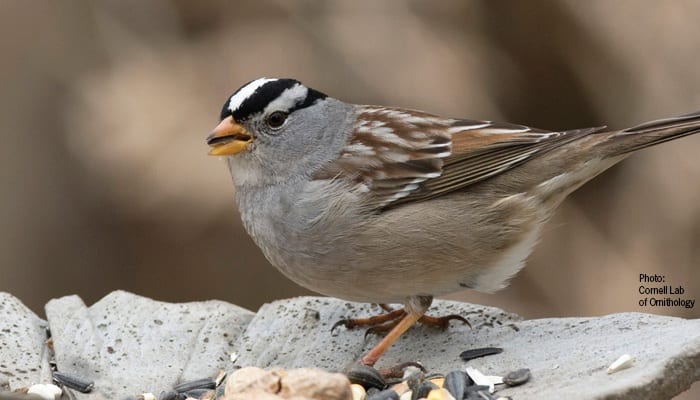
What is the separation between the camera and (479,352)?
3.47 metres

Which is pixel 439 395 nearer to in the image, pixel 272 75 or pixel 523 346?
pixel 523 346

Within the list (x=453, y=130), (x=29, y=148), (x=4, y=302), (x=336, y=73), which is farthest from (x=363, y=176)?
(x=29, y=148)

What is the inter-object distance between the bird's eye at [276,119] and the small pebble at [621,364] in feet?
5.01

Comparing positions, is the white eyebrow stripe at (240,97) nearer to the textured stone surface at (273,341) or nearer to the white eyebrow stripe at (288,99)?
the white eyebrow stripe at (288,99)

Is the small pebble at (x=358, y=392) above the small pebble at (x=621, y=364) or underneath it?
underneath

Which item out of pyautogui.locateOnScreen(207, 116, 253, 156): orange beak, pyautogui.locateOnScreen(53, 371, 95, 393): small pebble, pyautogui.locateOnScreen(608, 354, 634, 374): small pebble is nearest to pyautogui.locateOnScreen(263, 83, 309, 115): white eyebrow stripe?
pyautogui.locateOnScreen(207, 116, 253, 156): orange beak

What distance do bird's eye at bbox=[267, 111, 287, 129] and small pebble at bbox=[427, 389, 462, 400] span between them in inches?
49.4

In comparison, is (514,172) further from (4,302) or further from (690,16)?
(690,16)

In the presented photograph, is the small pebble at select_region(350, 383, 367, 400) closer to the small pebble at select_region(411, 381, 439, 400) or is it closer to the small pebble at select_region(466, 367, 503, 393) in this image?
the small pebble at select_region(411, 381, 439, 400)

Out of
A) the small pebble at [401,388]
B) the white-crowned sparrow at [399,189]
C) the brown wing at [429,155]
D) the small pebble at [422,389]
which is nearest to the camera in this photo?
the small pebble at [422,389]

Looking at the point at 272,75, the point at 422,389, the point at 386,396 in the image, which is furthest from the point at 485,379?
the point at 272,75

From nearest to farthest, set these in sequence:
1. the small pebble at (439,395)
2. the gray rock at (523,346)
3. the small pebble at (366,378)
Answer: the gray rock at (523,346) < the small pebble at (439,395) < the small pebble at (366,378)

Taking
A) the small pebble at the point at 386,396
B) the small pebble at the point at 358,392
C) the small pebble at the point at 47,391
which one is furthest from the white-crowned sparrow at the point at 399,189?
the small pebble at the point at 47,391

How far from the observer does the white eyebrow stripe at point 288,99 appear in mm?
3910
